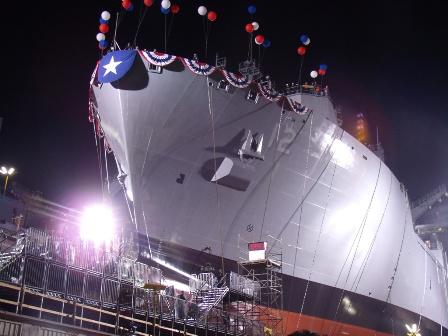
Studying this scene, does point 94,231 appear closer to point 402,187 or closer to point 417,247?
point 402,187

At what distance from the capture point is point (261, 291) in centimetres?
1792

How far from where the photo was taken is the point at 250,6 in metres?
17.7

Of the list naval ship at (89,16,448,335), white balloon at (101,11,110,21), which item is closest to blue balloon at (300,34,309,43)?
naval ship at (89,16,448,335)

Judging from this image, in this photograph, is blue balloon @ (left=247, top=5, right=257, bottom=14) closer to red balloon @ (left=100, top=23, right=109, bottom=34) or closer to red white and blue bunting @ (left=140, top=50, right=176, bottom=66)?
red white and blue bunting @ (left=140, top=50, right=176, bottom=66)

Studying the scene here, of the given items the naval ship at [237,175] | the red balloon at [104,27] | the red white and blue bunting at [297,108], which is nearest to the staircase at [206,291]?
the naval ship at [237,175]

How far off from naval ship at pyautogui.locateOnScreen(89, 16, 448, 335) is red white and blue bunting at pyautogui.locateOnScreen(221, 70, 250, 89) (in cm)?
4

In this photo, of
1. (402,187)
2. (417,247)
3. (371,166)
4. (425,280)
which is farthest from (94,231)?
(425,280)

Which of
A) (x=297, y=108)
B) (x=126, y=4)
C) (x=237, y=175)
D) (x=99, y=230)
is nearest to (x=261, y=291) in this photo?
(x=237, y=175)

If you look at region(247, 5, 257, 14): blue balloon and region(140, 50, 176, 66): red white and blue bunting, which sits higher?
region(247, 5, 257, 14): blue balloon

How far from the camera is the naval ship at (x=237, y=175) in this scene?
1666 cm

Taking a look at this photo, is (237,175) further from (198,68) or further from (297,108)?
(198,68)

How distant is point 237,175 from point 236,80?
323 cm

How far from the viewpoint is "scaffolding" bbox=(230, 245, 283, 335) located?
16.5m

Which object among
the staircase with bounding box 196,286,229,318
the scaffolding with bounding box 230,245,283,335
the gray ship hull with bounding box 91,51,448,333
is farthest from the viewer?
the gray ship hull with bounding box 91,51,448,333
